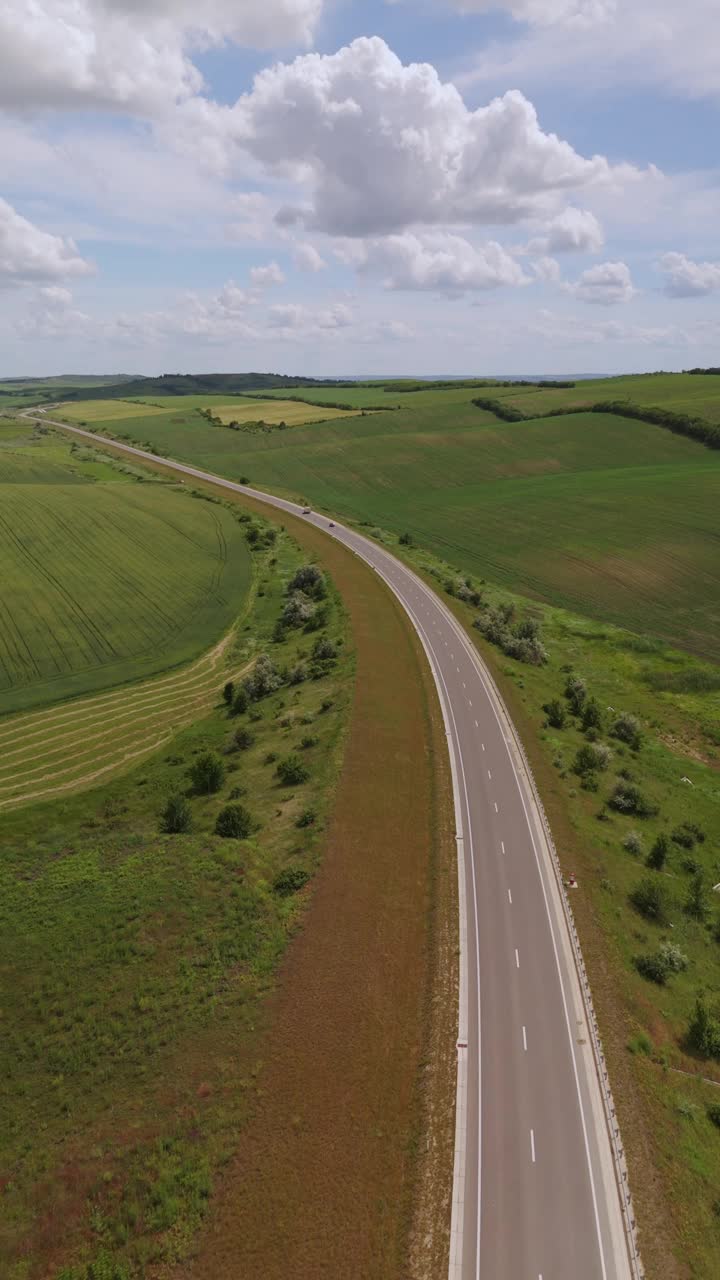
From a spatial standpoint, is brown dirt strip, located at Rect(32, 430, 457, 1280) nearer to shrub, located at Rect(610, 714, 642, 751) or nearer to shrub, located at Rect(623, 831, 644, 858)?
shrub, located at Rect(623, 831, 644, 858)

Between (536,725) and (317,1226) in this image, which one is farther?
(536,725)

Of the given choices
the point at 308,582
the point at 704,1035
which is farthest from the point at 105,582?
the point at 704,1035

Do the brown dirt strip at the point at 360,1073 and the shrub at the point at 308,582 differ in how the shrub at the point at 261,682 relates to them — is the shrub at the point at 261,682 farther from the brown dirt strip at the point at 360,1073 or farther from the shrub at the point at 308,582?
the shrub at the point at 308,582

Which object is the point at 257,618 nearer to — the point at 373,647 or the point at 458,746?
the point at 373,647

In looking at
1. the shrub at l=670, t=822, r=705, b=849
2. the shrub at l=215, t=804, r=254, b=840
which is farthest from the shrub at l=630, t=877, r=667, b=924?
the shrub at l=215, t=804, r=254, b=840

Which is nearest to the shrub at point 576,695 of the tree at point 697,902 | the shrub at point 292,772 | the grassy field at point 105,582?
the tree at point 697,902

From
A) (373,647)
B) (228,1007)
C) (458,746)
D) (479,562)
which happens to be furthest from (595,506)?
(228,1007)
